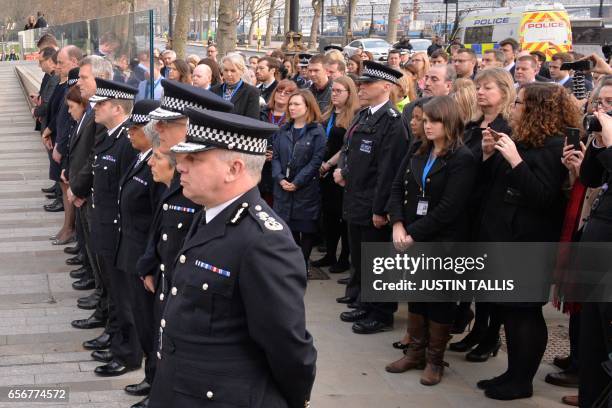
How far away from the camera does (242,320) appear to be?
9.95 feet

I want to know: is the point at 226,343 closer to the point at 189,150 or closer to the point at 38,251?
the point at 189,150

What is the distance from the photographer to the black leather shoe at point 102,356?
20.5 feet

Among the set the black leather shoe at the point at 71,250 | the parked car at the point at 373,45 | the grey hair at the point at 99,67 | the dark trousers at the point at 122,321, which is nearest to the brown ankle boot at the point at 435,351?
the dark trousers at the point at 122,321

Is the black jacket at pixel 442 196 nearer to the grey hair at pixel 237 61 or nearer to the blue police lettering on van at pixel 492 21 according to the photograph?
the grey hair at pixel 237 61

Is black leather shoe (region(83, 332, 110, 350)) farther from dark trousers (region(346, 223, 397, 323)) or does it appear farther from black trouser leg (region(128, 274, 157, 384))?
dark trousers (region(346, 223, 397, 323))

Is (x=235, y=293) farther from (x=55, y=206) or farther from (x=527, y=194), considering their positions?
(x=55, y=206)

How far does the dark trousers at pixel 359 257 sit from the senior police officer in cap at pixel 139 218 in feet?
7.51

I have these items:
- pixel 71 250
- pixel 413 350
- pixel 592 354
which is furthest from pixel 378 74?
pixel 71 250

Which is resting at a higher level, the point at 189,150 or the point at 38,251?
the point at 189,150

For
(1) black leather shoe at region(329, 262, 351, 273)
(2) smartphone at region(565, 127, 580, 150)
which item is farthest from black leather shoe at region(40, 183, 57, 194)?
(2) smartphone at region(565, 127, 580, 150)

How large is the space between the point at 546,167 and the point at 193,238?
2984 millimetres

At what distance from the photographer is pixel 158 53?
51.6 feet

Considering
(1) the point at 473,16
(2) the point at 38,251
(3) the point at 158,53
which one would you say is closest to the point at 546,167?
(2) the point at 38,251

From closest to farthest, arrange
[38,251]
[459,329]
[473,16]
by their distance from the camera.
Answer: [459,329], [38,251], [473,16]
